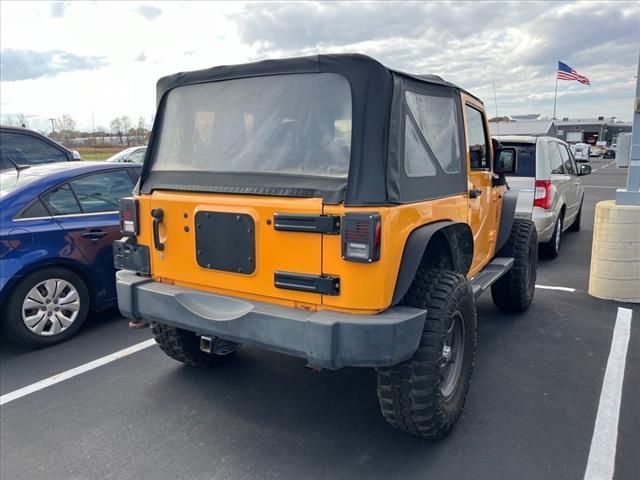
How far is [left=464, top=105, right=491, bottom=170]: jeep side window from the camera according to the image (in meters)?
3.81

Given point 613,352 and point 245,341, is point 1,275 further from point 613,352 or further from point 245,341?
point 613,352

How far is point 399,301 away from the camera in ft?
8.66

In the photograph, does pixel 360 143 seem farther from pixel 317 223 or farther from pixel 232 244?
pixel 232 244

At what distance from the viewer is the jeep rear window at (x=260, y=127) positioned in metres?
2.69

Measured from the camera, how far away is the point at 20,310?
164 inches

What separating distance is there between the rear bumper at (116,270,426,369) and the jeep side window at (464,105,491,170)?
1749mm

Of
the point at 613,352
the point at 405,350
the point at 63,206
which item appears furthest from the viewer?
the point at 63,206

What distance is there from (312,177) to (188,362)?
1991mm

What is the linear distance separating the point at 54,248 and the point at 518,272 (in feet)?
13.9

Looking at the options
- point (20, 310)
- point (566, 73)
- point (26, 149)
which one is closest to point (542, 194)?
point (20, 310)

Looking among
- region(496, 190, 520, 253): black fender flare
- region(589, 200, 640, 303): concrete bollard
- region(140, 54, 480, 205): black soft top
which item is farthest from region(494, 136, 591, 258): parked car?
region(140, 54, 480, 205): black soft top

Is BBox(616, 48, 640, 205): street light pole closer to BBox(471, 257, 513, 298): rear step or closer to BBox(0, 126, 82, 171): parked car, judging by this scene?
BBox(471, 257, 513, 298): rear step

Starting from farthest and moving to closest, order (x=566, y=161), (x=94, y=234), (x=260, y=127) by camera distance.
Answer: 1. (x=566, y=161)
2. (x=94, y=234)
3. (x=260, y=127)

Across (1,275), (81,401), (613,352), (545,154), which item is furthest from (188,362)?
(545,154)
